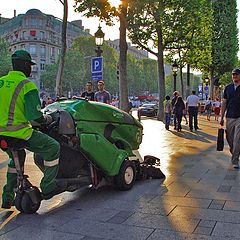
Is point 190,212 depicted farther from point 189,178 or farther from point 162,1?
point 162,1

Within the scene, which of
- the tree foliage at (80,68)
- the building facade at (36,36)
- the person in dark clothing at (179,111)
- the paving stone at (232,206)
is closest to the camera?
the paving stone at (232,206)

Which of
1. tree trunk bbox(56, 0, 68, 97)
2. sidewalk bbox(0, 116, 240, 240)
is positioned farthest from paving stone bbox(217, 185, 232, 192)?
tree trunk bbox(56, 0, 68, 97)

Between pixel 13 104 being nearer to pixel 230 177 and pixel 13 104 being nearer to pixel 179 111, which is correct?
pixel 230 177

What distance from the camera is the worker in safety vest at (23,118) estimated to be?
474 cm

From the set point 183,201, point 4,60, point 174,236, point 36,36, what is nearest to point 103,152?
point 183,201

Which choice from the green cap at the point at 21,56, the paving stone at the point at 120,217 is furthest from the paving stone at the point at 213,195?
the green cap at the point at 21,56

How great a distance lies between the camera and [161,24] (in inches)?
936

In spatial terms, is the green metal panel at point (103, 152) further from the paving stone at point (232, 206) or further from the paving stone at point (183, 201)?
the paving stone at point (232, 206)

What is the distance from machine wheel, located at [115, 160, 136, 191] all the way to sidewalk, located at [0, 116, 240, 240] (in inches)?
4.5

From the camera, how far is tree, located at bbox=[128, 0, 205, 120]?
22.9 meters

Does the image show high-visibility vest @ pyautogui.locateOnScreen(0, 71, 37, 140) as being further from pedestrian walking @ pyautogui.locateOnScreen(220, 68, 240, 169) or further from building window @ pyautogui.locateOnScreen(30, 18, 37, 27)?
building window @ pyautogui.locateOnScreen(30, 18, 37, 27)

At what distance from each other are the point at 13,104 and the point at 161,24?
2002cm

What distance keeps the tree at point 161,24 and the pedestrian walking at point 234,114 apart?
1310 centimetres

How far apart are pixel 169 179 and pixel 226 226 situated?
2.56 m
